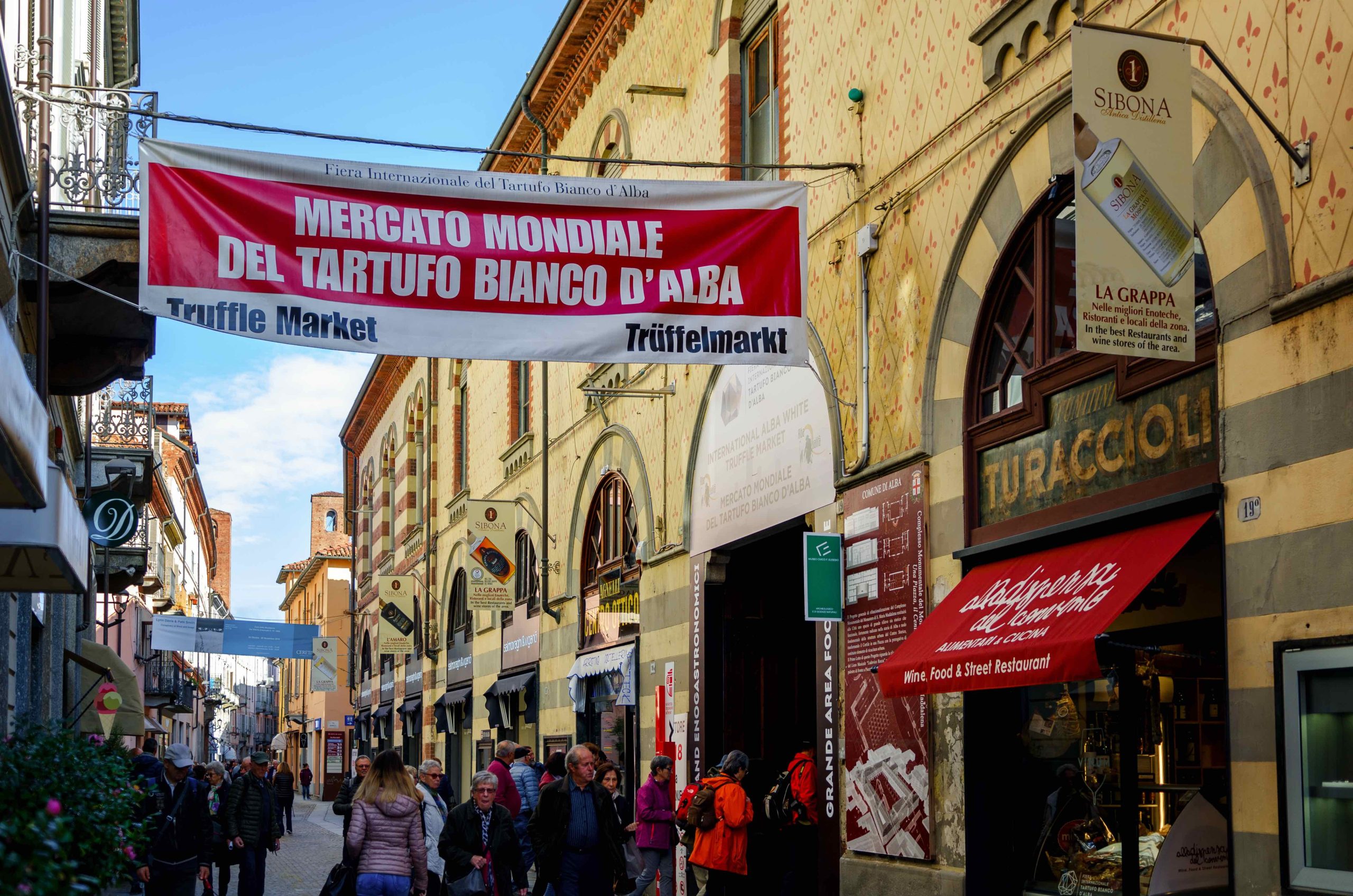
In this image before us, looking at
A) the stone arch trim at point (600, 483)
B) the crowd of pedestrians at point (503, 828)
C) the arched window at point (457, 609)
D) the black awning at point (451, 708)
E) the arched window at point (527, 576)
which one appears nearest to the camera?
the crowd of pedestrians at point (503, 828)

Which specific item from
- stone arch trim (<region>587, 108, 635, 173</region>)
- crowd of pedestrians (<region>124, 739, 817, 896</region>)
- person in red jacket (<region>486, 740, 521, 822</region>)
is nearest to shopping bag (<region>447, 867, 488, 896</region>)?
crowd of pedestrians (<region>124, 739, 817, 896</region>)

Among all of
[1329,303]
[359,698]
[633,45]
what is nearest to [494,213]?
[1329,303]

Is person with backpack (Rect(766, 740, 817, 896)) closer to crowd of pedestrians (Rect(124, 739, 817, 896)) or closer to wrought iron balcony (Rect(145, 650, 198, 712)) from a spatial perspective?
crowd of pedestrians (Rect(124, 739, 817, 896))

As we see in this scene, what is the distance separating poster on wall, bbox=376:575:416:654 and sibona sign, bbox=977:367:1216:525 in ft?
89.6

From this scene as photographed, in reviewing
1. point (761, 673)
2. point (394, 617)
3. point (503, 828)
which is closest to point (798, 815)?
point (761, 673)

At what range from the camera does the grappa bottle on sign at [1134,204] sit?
7664 mm

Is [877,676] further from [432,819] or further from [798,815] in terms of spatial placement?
[432,819]

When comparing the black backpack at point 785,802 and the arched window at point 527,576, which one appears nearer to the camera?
the black backpack at point 785,802

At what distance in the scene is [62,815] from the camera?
5559mm

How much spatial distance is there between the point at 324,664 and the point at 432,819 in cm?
4028

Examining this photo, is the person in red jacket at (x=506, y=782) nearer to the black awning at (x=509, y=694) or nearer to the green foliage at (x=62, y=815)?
the green foliage at (x=62, y=815)

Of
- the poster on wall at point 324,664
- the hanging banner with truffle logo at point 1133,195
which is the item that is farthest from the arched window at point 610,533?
the poster on wall at point 324,664

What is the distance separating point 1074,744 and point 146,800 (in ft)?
26.2

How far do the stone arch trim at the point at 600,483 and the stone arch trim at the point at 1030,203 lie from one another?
7.95 metres
